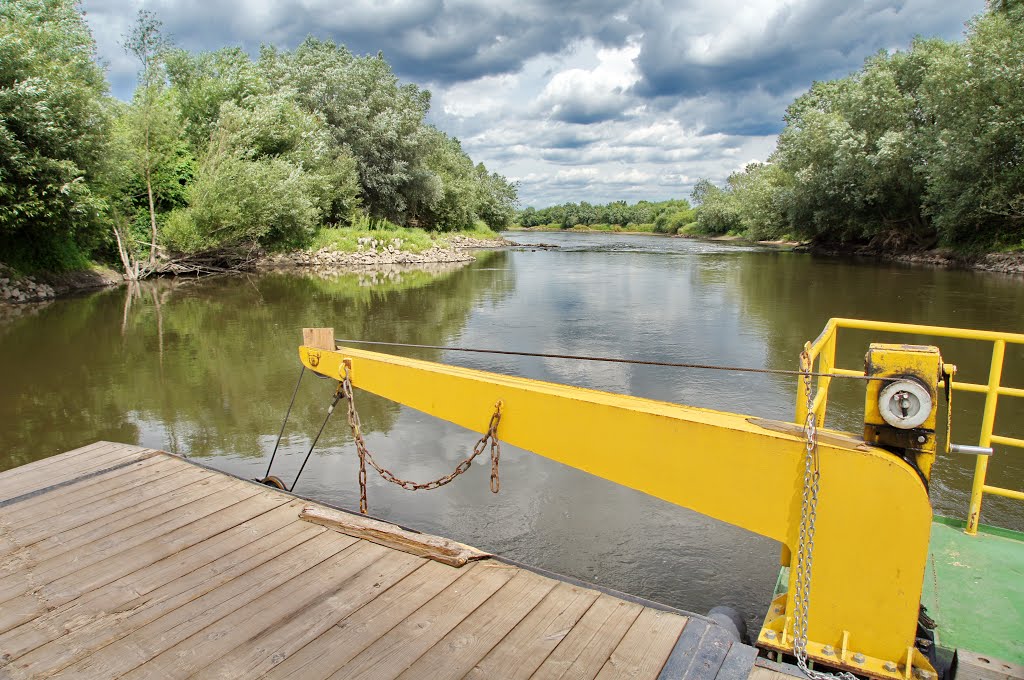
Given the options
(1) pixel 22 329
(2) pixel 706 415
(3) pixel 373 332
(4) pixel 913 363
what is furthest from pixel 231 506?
(1) pixel 22 329

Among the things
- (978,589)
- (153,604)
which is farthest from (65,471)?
(978,589)

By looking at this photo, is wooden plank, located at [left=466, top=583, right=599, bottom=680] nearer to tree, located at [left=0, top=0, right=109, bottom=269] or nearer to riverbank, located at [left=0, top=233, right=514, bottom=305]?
tree, located at [left=0, top=0, right=109, bottom=269]

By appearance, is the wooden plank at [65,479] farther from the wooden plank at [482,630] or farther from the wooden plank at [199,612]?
the wooden plank at [482,630]

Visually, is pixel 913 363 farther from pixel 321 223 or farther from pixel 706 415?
pixel 321 223

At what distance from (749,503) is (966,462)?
607 cm

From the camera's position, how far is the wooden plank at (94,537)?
365 cm

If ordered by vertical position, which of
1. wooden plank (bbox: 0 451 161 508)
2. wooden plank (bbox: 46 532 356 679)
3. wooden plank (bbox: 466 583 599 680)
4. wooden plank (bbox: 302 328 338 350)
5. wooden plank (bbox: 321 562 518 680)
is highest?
wooden plank (bbox: 302 328 338 350)

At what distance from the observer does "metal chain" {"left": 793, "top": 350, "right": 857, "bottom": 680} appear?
231 cm

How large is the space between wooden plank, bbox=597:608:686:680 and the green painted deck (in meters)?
1.22

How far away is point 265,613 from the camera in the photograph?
319 cm

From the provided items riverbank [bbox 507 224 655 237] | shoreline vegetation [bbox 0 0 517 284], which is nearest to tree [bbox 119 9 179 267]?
shoreline vegetation [bbox 0 0 517 284]

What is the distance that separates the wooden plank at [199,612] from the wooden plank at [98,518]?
1326mm

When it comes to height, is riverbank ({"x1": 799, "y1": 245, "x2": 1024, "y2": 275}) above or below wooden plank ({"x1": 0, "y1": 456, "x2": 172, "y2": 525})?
above

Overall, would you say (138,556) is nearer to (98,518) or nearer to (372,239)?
(98,518)
